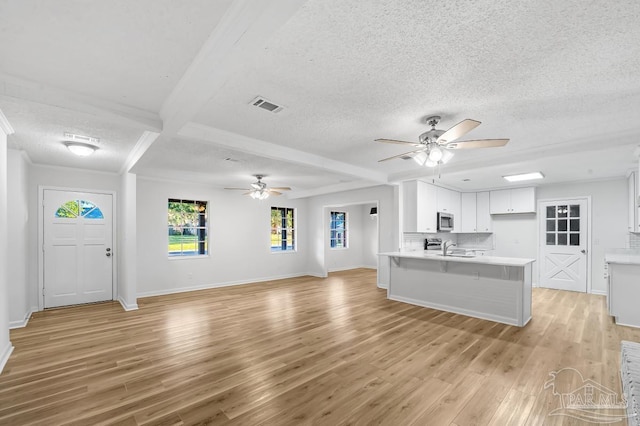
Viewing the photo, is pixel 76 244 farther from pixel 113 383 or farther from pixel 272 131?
pixel 272 131

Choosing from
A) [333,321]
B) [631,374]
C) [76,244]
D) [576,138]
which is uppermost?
[576,138]

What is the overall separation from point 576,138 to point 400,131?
234 centimetres

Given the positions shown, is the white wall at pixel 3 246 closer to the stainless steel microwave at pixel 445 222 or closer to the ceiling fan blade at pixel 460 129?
the ceiling fan blade at pixel 460 129

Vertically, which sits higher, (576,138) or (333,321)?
(576,138)

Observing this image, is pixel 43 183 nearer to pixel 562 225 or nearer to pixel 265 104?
pixel 265 104

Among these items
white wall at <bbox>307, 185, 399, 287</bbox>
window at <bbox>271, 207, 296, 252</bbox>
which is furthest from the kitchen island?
window at <bbox>271, 207, 296, 252</bbox>

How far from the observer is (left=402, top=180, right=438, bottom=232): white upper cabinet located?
20.7 ft

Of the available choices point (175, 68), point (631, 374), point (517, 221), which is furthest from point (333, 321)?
point (517, 221)

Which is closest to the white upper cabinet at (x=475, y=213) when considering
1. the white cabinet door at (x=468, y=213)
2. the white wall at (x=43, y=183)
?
the white cabinet door at (x=468, y=213)

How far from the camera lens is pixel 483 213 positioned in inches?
307

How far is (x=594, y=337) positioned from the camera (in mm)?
3787

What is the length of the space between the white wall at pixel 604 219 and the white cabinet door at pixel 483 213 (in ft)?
5.97

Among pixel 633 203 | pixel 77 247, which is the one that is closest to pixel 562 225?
pixel 633 203

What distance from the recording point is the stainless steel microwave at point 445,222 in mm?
6906
